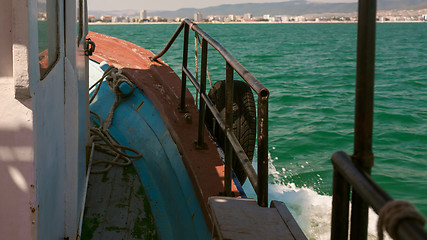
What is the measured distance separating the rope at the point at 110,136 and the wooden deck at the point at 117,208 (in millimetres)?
87

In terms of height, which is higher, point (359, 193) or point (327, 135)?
point (359, 193)

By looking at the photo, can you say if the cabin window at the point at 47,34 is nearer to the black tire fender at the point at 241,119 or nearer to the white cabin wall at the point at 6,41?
the white cabin wall at the point at 6,41

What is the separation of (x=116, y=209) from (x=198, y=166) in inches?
25.9

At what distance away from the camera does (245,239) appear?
A: 1.75 metres

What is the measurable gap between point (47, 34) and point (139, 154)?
235 cm

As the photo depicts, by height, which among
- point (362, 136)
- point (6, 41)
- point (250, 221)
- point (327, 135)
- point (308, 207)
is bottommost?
point (308, 207)

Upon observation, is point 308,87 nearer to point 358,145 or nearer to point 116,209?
point 116,209

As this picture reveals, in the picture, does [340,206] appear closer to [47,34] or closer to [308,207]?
[47,34]

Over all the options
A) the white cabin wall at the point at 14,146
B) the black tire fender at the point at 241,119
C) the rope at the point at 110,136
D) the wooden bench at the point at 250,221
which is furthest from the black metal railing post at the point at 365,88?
the rope at the point at 110,136

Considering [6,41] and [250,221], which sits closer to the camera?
[6,41]

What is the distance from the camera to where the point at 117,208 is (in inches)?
134

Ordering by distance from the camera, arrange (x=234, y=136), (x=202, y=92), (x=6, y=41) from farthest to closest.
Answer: (x=202, y=92) → (x=234, y=136) → (x=6, y=41)

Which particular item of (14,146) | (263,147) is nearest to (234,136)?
(263,147)

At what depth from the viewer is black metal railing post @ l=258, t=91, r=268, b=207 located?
2.18 metres
